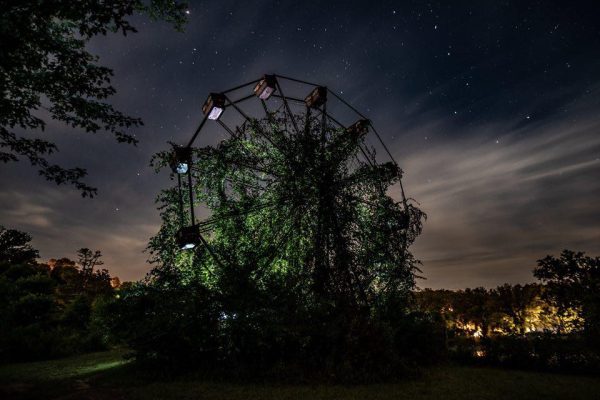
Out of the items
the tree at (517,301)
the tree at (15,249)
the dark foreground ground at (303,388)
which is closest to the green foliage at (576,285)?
the dark foreground ground at (303,388)

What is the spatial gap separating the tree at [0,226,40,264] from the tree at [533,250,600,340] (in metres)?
41.6

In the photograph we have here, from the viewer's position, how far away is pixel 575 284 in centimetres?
971

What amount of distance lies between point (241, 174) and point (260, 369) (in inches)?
310

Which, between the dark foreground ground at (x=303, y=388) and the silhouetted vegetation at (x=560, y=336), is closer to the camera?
the dark foreground ground at (x=303, y=388)

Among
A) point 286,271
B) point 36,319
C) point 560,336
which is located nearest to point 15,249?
point 36,319

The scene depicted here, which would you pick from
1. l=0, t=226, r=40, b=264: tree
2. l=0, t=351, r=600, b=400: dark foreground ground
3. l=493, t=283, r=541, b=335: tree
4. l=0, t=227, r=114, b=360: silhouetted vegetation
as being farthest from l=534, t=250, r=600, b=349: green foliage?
l=493, t=283, r=541, b=335: tree

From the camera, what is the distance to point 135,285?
37.9ft

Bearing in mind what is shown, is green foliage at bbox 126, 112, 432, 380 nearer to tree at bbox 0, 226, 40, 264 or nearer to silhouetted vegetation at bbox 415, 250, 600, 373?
silhouetted vegetation at bbox 415, 250, 600, 373

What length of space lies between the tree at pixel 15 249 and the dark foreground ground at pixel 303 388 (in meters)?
29.8

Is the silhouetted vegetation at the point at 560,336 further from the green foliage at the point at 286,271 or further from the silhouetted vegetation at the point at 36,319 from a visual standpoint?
the silhouetted vegetation at the point at 36,319

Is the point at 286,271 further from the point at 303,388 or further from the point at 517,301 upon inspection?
the point at 517,301

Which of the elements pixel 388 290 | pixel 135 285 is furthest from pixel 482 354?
pixel 135 285

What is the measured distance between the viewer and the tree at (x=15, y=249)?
31.4 meters

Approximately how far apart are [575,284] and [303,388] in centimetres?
893
